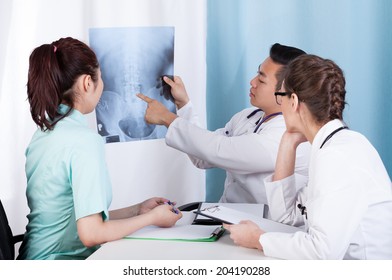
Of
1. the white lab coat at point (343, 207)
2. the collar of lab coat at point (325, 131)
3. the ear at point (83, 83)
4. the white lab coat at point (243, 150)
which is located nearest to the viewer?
the white lab coat at point (343, 207)

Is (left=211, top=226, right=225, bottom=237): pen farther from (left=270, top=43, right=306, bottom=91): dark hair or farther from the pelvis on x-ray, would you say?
the pelvis on x-ray

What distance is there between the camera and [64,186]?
1.59 metres

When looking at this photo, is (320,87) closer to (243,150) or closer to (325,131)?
(325,131)

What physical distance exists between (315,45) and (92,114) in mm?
1026

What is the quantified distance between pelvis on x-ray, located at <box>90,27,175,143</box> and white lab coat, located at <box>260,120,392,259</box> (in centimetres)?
118

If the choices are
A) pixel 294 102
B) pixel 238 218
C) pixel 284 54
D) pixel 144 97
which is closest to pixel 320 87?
pixel 294 102

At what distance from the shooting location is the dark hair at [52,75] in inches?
62.6

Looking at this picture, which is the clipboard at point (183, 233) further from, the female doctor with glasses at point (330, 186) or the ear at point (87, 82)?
the ear at point (87, 82)

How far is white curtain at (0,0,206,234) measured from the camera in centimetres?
257

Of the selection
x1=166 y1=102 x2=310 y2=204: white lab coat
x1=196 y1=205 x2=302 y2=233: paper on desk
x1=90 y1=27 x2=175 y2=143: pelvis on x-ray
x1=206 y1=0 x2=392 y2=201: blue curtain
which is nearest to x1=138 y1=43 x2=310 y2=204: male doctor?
x1=166 y1=102 x2=310 y2=204: white lab coat

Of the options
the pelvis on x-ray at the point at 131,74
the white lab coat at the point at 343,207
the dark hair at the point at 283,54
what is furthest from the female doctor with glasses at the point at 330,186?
the pelvis on x-ray at the point at 131,74

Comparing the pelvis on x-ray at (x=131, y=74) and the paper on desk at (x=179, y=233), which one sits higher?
the pelvis on x-ray at (x=131, y=74)

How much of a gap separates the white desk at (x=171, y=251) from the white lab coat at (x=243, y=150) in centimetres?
68
